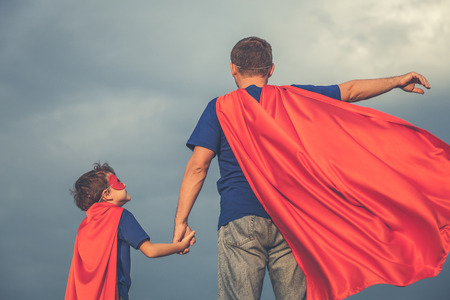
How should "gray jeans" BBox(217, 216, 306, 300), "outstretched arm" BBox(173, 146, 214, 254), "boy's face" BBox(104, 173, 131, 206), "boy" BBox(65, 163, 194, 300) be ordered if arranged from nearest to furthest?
"gray jeans" BBox(217, 216, 306, 300) → "outstretched arm" BBox(173, 146, 214, 254) → "boy" BBox(65, 163, 194, 300) → "boy's face" BBox(104, 173, 131, 206)

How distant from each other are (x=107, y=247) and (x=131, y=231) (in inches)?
→ 9.4

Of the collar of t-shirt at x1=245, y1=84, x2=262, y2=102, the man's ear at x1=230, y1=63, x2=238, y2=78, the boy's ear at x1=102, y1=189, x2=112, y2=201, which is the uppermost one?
the man's ear at x1=230, y1=63, x2=238, y2=78

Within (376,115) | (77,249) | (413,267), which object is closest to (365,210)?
(413,267)

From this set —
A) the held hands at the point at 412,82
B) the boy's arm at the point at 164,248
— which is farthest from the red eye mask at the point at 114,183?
the held hands at the point at 412,82

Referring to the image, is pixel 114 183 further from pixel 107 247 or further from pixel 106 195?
pixel 107 247

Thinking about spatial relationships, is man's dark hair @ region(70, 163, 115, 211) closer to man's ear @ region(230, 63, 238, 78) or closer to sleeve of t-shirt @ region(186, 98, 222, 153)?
sleeve of t-shirt @ region(186, 98, 222, 153)

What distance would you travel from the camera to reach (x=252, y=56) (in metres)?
3.67

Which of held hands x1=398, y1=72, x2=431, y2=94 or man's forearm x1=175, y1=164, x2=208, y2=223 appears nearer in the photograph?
man's forearm x1=175, y1=164, x2=208, y2=223

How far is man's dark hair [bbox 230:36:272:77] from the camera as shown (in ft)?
12.1

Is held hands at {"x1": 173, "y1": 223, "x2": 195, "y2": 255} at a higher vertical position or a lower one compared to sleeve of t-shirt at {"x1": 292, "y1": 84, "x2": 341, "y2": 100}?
lower

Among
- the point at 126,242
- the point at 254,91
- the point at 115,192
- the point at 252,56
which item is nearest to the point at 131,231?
the point at 126,242

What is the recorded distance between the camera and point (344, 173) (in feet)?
11.1

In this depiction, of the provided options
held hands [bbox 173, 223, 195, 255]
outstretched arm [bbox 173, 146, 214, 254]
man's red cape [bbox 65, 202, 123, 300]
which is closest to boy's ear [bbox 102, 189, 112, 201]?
man's red cape [bbox 65, 202, 123, 300]

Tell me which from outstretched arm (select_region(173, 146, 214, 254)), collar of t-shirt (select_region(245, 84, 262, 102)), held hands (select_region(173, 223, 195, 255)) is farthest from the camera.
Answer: held hands (select_region(173, 223, 195, 255))
